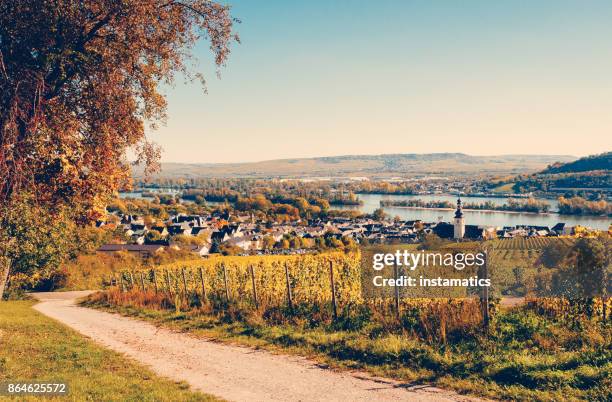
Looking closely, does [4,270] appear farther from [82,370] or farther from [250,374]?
[250,374]

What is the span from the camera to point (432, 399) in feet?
25.0

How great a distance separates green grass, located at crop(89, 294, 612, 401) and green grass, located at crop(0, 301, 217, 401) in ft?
9.07

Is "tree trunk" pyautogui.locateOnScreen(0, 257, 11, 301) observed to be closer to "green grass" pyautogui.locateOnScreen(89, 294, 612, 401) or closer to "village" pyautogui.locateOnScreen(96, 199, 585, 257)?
"green grass" pyautogui.locateOnScreen(89, 294, 612, 401)

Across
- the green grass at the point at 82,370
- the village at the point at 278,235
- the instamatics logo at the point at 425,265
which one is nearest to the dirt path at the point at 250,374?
the green grass at the point at 82,370

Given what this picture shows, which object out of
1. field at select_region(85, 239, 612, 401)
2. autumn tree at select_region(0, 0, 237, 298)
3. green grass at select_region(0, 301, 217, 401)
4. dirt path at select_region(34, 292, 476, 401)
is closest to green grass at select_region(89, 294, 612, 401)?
field at select_region(85, 239, 612, 401)

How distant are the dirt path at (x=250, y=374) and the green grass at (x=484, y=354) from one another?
1.50 ft

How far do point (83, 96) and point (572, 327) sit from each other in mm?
11074

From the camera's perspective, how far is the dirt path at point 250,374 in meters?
7.93

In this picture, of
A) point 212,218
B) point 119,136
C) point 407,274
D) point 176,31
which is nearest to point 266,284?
point 407,274

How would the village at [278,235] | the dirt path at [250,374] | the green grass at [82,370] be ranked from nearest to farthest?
the green grass at [82,370] → the dirt path at [250,374] → the village at [278,235]

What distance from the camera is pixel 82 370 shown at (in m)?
9.31

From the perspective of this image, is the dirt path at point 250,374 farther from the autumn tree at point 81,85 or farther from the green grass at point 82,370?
the autumn tree at point 81,85

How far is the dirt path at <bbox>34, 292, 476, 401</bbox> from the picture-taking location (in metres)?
7.93

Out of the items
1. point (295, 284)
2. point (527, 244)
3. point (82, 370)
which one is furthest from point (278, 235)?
point (82, 370)
